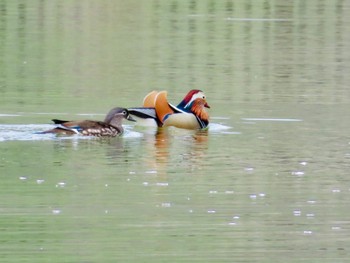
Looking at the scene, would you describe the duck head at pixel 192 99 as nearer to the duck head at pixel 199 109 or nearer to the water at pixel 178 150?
the duck head at pixel 199 109

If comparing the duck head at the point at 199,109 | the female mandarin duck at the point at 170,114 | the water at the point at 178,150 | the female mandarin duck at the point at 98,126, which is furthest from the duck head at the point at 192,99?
the female mandarin duck at the point at 98,126

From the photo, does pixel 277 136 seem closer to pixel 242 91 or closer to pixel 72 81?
pixel 242 91

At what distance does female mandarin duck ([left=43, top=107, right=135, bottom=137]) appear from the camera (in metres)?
14.2

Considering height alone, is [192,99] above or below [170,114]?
above

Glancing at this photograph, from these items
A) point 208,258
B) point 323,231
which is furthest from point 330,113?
point 208,258

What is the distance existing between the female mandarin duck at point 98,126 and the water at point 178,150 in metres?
0.11

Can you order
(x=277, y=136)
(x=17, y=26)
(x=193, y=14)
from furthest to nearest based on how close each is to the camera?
(x=193, y=14) < (x=17, y=26) < (x=277, y=136)

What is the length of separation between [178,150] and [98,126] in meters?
0.99

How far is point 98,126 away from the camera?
14.4 m

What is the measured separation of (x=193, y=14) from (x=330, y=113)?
13.5 metres

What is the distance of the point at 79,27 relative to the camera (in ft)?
87.1

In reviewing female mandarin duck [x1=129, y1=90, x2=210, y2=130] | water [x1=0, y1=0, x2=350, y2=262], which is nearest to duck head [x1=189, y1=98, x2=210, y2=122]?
A: female mandarin duck [x1=129, y1=90, x2=210, y2=130]

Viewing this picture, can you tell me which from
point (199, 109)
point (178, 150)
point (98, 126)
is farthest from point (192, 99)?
point (178, 150)

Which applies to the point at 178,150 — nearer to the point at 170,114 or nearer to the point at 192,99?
the point at 170,114
